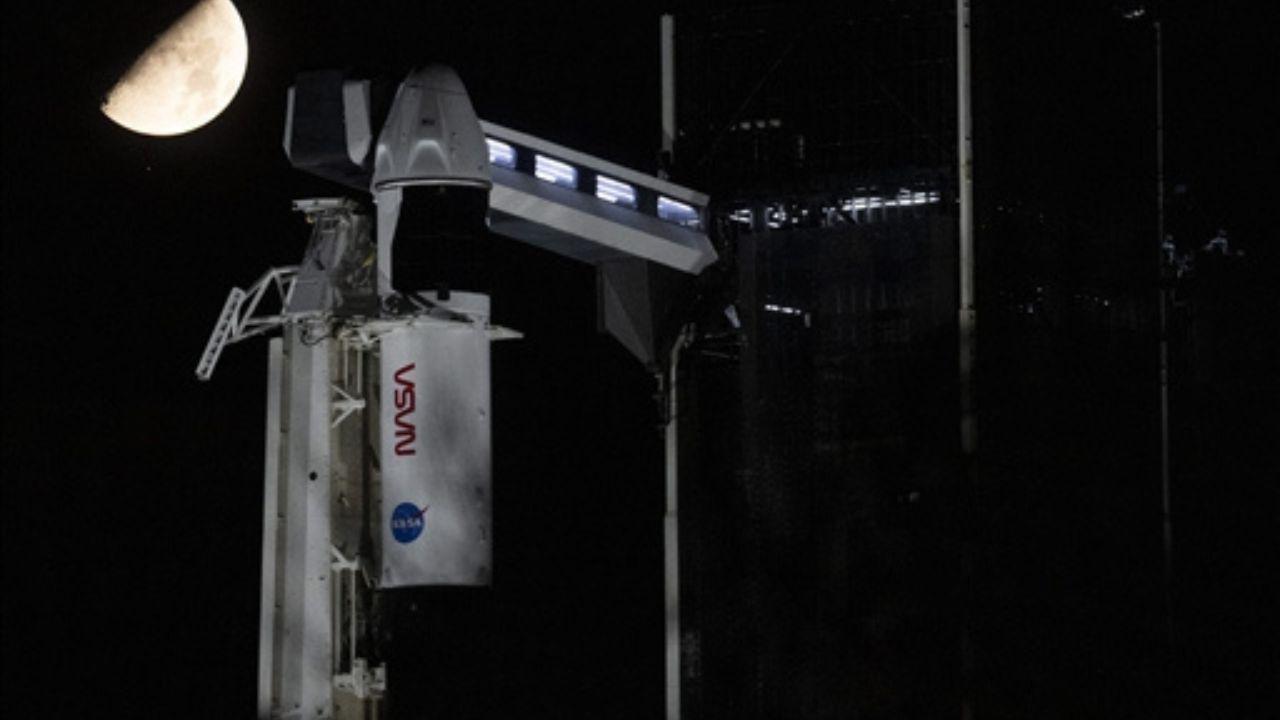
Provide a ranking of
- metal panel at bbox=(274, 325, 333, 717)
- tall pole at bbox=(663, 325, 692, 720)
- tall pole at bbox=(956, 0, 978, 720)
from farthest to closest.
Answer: tall pole at bbox=(663, 325, 692, 720)
tall pole at bbox=(956, 0, 978, 720)
metal panel at bbox=(274, 325, 333, 717)

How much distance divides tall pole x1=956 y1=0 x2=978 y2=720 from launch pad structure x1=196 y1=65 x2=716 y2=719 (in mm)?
2521

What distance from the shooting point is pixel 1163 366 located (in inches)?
448

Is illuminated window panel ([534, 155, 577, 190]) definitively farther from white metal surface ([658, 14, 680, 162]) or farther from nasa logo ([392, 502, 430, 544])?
white metal surface ([658, 14, 680, 162])

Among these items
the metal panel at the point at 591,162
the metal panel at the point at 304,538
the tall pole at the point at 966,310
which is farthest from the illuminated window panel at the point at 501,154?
the tall pole at the point at 966,310

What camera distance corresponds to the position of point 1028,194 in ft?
33.0

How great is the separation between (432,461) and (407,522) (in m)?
0.26

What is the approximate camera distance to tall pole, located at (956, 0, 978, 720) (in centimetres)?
930

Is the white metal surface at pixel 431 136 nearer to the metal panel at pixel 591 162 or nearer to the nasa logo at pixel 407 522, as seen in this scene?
the metal panel at pixel 591 162

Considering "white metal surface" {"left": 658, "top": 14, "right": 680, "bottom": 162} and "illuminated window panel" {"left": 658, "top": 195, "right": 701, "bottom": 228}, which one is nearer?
"illuminated window panel" {"left": 658, "top": 195, "right": 701, "bottom": 228}

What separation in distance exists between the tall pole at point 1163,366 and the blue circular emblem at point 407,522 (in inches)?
212

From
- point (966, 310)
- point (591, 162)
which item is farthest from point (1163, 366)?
point (591, 162)

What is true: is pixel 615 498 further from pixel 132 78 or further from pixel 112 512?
pixel 132 78

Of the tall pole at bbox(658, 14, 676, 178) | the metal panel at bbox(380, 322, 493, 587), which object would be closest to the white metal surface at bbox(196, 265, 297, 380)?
the metal panel at bbox(380, 322, 493, 587)

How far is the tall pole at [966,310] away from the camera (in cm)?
930
